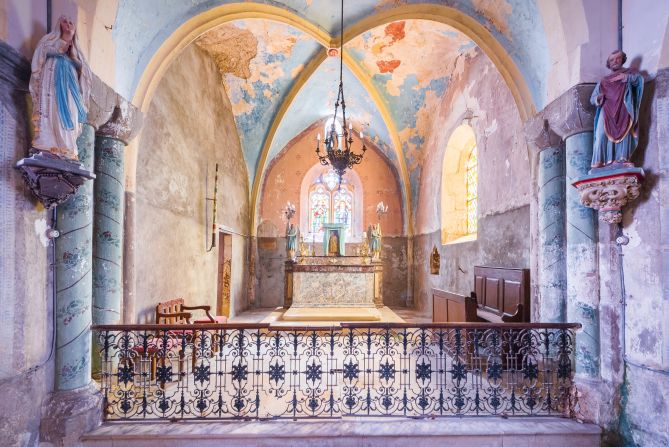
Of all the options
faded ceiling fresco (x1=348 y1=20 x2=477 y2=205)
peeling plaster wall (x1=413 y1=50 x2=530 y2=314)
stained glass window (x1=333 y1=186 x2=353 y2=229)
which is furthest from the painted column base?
stained glass window (x1=333 y1=186 x2=353 y2=229)

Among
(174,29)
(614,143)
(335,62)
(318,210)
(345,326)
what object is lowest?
(345,326)

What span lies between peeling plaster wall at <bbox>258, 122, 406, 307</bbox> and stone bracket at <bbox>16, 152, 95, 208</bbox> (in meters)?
10.1

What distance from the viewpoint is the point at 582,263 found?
14.3ft

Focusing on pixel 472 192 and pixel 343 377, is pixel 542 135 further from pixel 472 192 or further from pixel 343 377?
pixel 472 192

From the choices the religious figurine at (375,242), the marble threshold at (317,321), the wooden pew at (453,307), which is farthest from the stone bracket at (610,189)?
the religious figurine at (375,242)

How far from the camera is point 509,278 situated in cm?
666

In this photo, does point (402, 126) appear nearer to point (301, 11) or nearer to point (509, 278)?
point (301, 11)

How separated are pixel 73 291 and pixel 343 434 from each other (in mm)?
2744

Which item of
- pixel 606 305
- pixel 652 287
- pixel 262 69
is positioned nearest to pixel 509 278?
pixel 606 305

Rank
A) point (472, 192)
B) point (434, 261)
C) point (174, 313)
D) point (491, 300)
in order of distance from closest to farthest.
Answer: point (174, 313) → point (491, 300) → point (472, 192) → point (434, 261)

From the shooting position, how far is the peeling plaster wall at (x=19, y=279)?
319 centimetres

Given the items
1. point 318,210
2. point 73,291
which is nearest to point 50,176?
point 73,291

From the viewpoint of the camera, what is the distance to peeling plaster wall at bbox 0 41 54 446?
3.19 meters

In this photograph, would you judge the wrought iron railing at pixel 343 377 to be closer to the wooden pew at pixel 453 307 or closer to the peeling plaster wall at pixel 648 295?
the peeling plaster wall at pixel 648 295
